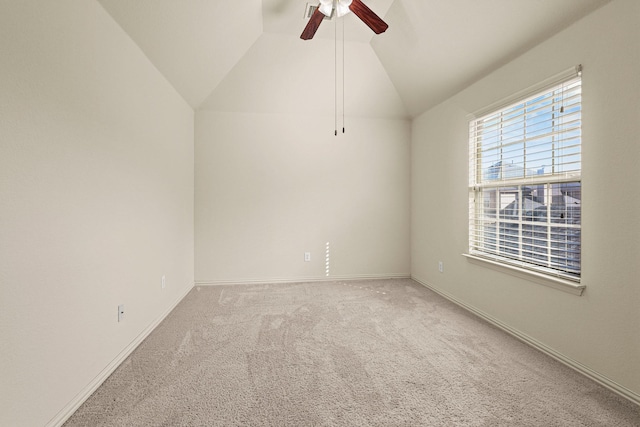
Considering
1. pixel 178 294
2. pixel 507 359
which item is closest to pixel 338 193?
pixel 178 294

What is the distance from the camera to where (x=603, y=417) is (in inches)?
62.5

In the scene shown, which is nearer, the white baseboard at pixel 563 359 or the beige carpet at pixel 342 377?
the beige carpet at pixel 342 377

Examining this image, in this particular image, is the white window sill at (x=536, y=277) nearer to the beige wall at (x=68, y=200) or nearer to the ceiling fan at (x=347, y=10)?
the ceiling fan at (x=347, y=10)

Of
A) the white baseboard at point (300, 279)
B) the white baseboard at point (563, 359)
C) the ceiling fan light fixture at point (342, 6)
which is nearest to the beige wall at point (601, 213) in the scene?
the white baseboard at point (563, 359)

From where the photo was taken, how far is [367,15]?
2.20 m

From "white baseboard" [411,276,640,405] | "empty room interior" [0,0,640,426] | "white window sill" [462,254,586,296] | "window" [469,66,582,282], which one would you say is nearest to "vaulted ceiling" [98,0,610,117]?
"empty room interior" [0,0,640,426]

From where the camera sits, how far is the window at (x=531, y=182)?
2.11 metres

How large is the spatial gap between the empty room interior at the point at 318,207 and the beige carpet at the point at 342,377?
2 cm

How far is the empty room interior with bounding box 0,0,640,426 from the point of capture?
1.56 meters

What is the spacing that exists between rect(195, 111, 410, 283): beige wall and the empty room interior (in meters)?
0.03

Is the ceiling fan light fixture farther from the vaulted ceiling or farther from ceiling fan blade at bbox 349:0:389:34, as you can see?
the vaulted ceiling

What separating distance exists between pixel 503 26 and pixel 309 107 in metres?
2.40

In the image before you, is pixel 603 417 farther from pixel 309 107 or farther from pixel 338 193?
A: pixel 309 107

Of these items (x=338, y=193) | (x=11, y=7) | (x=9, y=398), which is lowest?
(x=9, y=398)
